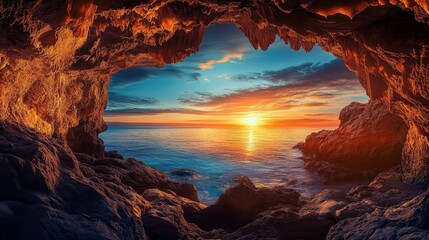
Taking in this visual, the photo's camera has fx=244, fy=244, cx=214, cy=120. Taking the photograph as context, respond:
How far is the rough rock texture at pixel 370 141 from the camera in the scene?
63.8 ft

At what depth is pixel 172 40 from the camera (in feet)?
42.0

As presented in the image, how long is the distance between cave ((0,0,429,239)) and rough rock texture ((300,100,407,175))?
5183 mm

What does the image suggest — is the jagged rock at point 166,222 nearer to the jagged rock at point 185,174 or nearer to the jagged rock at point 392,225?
the jagged rock at point 392,225

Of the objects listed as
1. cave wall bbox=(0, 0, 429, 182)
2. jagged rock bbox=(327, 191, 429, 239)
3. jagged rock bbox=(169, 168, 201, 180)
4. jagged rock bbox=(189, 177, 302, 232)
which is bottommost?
jagged rock bbox=(169, 168, 201, 180)

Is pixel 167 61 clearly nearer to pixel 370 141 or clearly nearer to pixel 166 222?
pixel 166 222

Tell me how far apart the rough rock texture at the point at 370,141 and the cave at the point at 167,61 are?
518cm

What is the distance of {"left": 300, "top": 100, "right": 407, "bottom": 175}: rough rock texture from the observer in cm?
1945

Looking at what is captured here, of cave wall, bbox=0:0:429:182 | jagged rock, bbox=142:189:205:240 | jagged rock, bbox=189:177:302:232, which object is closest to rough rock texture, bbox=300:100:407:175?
cave wall, bbox=0:0:429:182

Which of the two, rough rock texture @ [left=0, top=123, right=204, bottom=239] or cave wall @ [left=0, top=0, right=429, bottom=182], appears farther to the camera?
cave wall @ [left=0, top=0, right=429, bottom=182]

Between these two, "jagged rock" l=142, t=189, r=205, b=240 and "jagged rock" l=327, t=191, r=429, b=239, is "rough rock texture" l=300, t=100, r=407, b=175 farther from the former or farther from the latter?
"jagged rock" l=142, t=189, r=205, b=240

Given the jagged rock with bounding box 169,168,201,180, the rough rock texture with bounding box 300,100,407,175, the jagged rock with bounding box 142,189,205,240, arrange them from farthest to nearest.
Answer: the jagged rock with bounding box 169,168,201,180
the rough rock texture with bounding box 300,100,407,175
the jagged rock with bounding box 142,189,205,240

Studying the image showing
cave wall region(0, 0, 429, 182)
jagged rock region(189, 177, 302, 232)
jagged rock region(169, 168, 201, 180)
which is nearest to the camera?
cave wall region(0, 0, 429, 182)

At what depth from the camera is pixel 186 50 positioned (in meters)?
12.9

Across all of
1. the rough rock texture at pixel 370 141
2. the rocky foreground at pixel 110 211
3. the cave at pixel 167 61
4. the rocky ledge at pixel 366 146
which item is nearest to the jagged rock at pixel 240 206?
the cave at pixel 167 61
